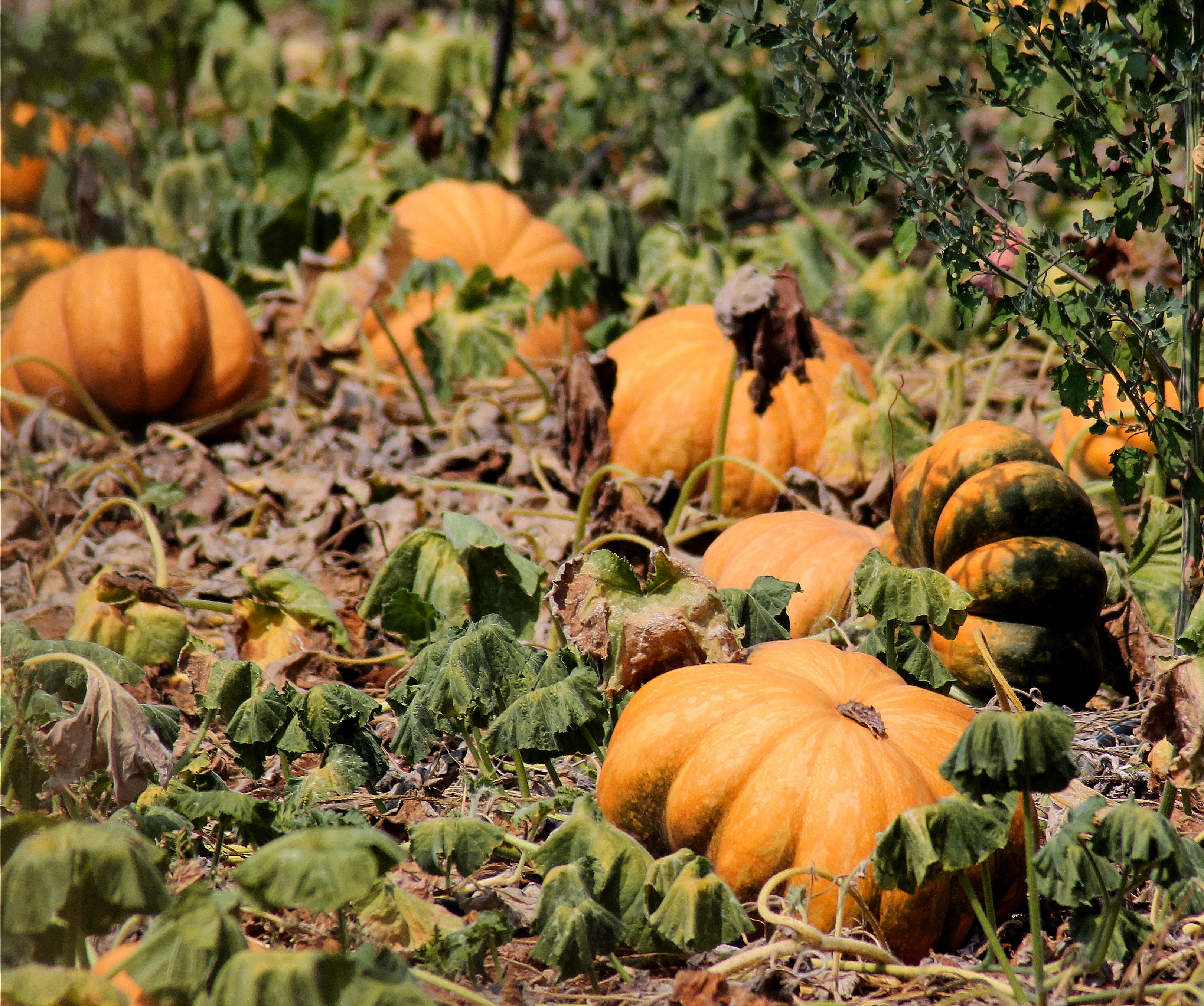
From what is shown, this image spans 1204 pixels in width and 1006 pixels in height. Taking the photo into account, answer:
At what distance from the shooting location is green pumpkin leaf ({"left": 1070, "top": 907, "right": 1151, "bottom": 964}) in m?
1.53

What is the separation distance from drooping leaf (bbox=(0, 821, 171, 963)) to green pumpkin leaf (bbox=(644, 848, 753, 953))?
0.60 m

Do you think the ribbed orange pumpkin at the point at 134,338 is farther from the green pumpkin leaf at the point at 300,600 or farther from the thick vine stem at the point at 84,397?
the green pumpkin leaf at the point at 300,600

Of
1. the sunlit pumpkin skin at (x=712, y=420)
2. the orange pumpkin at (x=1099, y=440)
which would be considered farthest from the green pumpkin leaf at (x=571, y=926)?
the sunlit pumpkin skin at (x=712, y=420)

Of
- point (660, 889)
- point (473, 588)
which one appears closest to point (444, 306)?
point (473, 588)

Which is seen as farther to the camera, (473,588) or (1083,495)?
(473,588)

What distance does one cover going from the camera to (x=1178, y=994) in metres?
A: 1.49

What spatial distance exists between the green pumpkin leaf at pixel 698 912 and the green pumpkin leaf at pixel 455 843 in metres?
0.25

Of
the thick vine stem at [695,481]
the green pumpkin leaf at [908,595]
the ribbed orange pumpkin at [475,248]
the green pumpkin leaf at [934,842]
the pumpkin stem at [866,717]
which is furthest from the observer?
the ribbed orange pumpkin at [475,248]

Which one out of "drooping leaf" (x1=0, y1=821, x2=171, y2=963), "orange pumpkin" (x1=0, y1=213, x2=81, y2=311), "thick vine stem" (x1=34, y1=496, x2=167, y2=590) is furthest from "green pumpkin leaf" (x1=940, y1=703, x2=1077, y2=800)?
"orange pumpkin" (x1=0, y1=213, x2=81, y2=311)

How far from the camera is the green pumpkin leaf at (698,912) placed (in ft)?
5.05

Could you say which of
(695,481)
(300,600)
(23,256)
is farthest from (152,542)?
(23,256)

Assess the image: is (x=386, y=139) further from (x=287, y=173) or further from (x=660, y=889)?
(x=660, y=889)

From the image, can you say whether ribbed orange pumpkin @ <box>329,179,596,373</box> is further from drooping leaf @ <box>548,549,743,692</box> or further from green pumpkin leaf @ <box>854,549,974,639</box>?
green pumpkin leaf @ <box>854,549,974,639</box>

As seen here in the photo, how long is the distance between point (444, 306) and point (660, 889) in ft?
9.15
